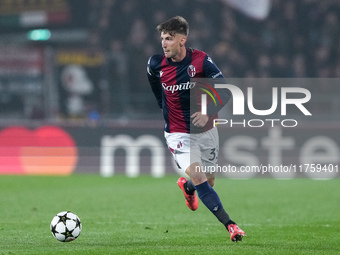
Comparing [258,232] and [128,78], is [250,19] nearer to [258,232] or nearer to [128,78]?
[128,78]

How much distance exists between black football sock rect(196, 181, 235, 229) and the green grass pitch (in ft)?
0.83

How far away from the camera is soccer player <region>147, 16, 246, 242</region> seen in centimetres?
682

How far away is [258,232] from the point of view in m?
8.00

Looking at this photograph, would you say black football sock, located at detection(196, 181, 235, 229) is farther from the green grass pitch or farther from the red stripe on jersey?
the red stripe on jersey

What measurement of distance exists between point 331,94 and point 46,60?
6825 millimetres

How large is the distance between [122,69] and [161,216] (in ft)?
26.8

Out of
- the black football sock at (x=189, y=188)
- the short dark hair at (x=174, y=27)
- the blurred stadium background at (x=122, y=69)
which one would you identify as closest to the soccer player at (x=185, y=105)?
the short dark hair at (x=174, y=27)

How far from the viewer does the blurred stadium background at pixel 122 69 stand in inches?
684

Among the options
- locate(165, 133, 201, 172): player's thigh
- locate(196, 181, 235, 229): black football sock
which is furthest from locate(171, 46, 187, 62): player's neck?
locate(196, 181, 235, 229): black football sock

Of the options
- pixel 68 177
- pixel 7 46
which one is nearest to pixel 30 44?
pixel 7 46

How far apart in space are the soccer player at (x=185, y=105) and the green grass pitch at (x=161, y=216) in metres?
0.71

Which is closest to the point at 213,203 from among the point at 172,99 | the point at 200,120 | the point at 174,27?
the point at 200,120

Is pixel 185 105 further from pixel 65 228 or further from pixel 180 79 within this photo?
pixel 65 228

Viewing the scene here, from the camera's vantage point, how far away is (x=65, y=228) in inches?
265
